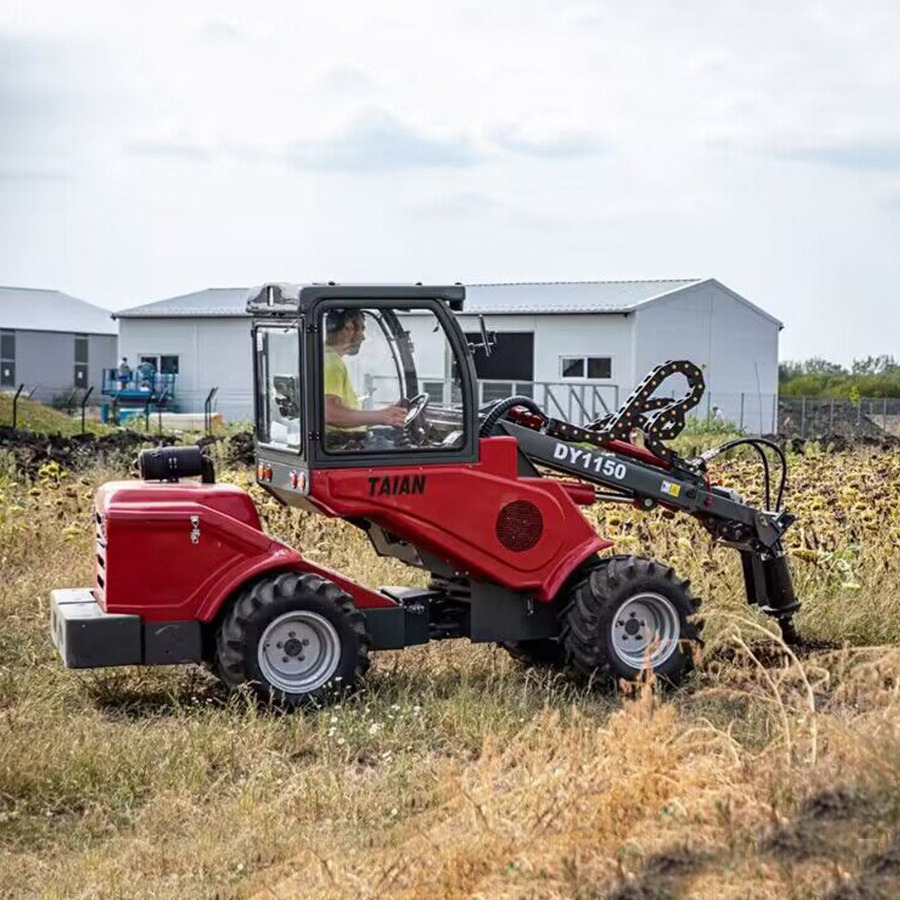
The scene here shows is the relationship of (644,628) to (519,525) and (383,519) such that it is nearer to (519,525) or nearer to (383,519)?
(519,525)

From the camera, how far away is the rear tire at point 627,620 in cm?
938

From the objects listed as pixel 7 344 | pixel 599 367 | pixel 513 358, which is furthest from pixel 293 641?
pixel 7 344

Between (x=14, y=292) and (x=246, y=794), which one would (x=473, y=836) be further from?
(x=14, y=292)

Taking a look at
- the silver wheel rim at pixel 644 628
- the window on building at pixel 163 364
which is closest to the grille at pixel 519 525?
the silver wheel rim at pixel 644 628

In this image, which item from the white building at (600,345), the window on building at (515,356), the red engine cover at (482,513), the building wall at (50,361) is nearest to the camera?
the red engine cover at (482,513)

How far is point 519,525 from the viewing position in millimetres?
9430

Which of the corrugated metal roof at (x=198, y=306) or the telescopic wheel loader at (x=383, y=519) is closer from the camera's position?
the telescopic wheel loader at (x=383, y=519)

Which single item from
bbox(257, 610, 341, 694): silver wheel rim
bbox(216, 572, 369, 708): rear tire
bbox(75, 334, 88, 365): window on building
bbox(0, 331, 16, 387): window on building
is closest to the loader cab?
bbox(216, 572, 369, 708): rear tire

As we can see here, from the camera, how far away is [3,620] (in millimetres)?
11070

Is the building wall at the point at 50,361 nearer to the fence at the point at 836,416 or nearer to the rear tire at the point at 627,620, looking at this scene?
the fence at the point at 836,416

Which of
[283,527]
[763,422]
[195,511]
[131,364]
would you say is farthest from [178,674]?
[131,364]

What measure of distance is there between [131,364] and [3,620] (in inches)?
1487

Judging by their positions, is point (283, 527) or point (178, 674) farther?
point (283, 527)

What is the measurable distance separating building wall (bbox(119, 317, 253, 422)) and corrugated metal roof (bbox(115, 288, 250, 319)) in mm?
237
